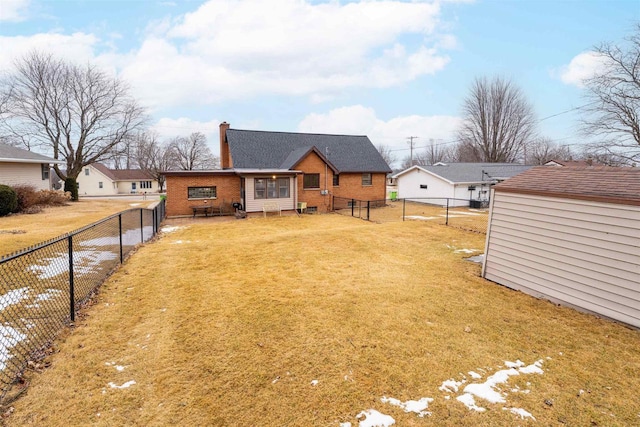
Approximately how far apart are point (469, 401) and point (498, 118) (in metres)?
49.5

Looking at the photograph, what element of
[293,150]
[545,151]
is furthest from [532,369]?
[545,151]

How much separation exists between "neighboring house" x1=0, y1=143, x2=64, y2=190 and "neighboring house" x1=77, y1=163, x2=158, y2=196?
113 feet

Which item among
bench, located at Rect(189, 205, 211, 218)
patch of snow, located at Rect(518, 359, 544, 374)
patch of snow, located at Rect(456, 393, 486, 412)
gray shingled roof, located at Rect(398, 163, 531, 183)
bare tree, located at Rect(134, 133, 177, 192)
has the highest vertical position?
bare tree, located at Rect(134, 133, 177, 192)

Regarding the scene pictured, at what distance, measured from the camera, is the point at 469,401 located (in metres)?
3.37

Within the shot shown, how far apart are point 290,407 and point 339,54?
20505 mm

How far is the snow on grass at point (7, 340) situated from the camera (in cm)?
372

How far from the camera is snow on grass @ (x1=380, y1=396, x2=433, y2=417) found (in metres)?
3.20

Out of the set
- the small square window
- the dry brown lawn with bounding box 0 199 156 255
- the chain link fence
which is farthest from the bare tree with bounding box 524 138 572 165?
the dry brown lawn with bounding box 0 199 156 255

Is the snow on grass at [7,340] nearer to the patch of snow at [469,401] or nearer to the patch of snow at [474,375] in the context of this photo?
the patch of snow at [469,401]

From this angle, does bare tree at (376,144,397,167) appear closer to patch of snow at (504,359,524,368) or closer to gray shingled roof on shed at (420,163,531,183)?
gray shingled roof on shed at (420,163,531,183)

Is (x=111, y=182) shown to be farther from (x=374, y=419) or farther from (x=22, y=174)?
(x=374, y=419)

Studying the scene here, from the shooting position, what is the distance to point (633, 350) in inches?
182

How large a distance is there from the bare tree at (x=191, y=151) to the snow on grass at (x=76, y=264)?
49.0 meters

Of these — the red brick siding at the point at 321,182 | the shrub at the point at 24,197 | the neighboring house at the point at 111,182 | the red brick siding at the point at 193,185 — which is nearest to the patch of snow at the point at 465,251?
the red brick siding at the point at 321,182
